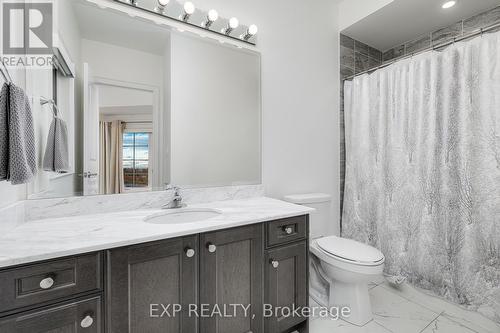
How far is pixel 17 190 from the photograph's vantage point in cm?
107

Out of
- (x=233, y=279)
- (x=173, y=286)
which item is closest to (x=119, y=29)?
(x=173, y=286)

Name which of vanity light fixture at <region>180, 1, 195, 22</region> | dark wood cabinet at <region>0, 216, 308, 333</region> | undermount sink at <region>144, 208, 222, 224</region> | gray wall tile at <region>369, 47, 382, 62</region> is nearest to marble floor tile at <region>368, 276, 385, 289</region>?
dark wood cabinet at <region>0, 216, 308, 333</region>

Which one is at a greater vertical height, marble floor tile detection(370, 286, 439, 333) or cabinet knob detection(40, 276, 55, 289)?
cabinet knob detection(40, 276, 55, 289)

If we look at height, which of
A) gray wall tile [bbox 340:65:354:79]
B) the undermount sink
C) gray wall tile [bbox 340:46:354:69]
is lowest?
the undermount sink

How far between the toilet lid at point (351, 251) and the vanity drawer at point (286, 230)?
35 cm

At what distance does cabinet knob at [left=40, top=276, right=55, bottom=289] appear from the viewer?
2.49 feet

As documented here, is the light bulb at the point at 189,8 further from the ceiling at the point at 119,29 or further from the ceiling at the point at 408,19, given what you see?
the ceiling at the point at 408,19

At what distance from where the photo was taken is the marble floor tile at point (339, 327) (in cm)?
150

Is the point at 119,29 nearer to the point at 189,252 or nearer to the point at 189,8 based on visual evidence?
the point at 189,8

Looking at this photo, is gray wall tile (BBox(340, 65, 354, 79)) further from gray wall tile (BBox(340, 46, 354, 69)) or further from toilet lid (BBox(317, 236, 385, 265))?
toilet lid (BBox(317, 236, 385, 265))

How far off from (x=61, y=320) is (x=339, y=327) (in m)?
1.54

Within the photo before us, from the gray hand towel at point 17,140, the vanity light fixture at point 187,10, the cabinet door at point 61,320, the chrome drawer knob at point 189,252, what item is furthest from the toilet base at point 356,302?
the vanity light fixture at point 187,10

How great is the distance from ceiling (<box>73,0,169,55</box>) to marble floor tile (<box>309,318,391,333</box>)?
2062mm

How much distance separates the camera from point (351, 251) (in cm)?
159
